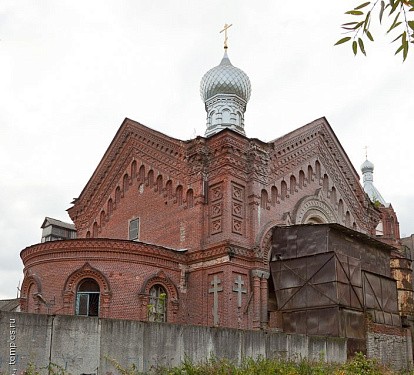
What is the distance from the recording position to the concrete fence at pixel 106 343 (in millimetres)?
9906

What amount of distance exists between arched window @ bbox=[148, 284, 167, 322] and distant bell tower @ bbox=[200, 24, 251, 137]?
10.6 m

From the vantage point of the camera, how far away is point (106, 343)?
35.9 feet

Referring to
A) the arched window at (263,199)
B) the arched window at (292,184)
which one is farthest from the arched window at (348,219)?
the arched window at (263,199)

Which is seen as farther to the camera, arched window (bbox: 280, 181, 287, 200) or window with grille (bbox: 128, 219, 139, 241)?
window with grille (bbox: 128, 219, 139, 241)

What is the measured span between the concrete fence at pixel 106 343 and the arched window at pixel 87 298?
6.74m

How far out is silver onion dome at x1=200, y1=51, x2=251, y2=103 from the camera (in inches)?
1115

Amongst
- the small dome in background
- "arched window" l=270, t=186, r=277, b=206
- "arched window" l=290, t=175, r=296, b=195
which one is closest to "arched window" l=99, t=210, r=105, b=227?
"arched window" l=270, t=186, r=277, b=206

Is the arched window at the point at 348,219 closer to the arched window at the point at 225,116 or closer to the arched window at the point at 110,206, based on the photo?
the arched window at the point at 225,116

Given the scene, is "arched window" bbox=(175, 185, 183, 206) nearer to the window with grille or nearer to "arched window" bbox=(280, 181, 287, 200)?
the window with grille

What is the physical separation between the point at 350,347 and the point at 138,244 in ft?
23.3

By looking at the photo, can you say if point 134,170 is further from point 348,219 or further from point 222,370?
point 222,370

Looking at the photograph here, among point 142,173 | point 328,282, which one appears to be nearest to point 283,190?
point 328,282

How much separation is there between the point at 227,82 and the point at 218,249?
1144cm

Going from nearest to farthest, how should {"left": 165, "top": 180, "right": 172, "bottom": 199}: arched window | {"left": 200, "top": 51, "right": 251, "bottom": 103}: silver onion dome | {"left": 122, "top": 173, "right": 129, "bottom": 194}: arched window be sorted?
1. {"left": 165, "top": 180, "right": 172, "bottom": 199}: arched window
2. {"left": 122, "top": 173, "right": 129, "bottom": 194}: arched window
3. {"left": 200, "top": 51, "right": 251, "bottom": 103}: silver onion dome
